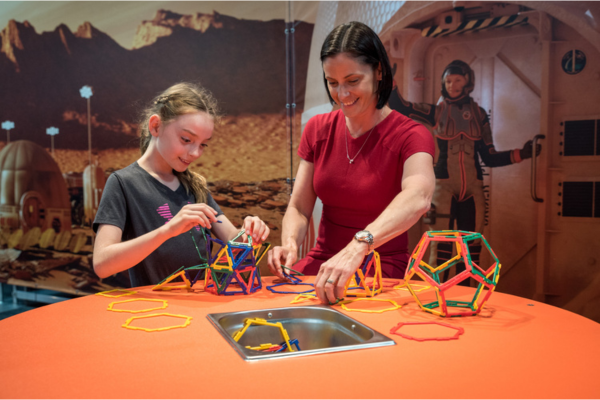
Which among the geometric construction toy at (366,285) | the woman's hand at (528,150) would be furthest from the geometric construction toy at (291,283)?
the woman's hand at (528,150)

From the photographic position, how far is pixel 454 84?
9.68ft

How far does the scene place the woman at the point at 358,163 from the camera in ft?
5.42

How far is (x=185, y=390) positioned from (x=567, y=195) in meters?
2.61

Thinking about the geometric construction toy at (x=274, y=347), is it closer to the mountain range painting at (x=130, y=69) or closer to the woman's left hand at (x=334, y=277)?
the woman's left hand at (x=334, y=277)

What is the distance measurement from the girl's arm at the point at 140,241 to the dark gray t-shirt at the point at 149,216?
0.15 meters

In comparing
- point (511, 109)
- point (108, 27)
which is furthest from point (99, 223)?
point (108, 27)

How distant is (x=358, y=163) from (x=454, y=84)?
1.44 metres

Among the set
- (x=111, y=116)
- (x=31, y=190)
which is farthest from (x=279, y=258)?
(x=31, y=190)

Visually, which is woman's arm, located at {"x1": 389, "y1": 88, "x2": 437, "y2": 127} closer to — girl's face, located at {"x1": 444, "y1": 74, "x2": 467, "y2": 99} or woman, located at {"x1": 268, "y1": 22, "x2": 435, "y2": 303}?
girl's face, located at {"x1": 444, "y1": 74, "x2": 467, "y2": 99}

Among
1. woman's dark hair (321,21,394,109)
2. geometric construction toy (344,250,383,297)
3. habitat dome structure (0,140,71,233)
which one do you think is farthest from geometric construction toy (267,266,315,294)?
habitat dome structure (0,140,71,233)

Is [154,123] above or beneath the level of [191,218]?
above

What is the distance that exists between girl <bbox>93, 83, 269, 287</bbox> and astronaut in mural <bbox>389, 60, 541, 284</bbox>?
1.68 metres

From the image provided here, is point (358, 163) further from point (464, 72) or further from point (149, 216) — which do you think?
point (464, 72)

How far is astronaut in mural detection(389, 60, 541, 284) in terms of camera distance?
9.53 ft
